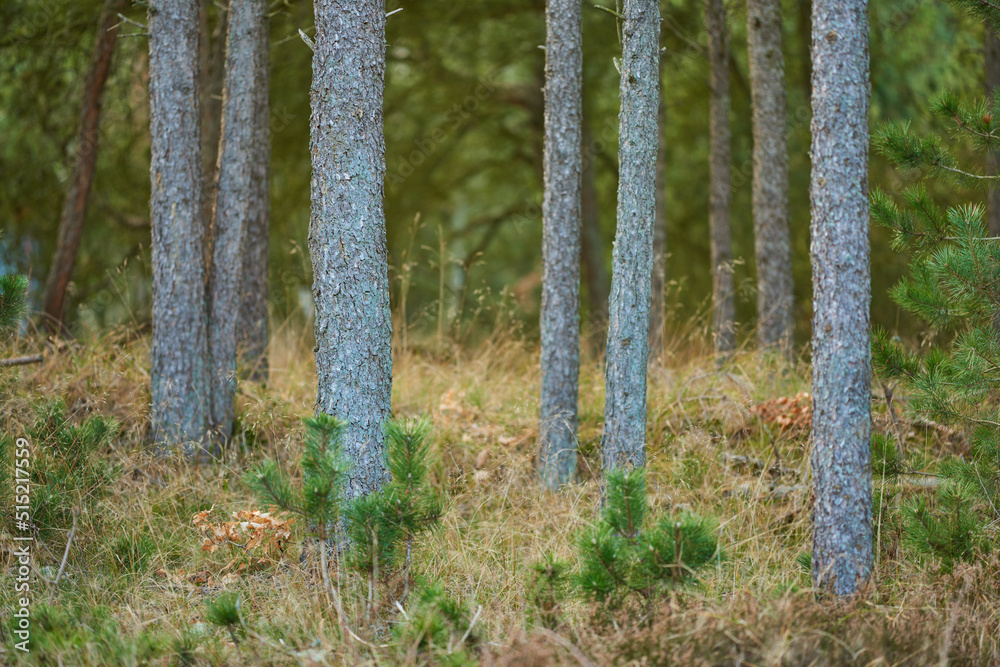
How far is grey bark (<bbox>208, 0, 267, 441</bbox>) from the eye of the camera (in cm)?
529

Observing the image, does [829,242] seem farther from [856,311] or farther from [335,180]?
[335,180]

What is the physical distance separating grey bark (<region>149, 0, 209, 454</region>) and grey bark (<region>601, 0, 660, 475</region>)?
279 centimetres

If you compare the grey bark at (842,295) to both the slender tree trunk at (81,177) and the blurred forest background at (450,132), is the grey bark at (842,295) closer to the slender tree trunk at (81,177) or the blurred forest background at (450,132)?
the blurred forest background at (450,132)

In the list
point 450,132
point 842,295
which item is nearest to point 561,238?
point 842,295

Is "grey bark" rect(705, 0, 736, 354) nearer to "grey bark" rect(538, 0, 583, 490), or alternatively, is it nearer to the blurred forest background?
the blurred forest background

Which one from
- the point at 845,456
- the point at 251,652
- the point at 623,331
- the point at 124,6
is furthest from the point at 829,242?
the point at 124,6

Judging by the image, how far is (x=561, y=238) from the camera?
198 inches

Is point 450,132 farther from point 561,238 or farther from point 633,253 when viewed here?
point 633,253

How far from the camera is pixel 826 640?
2850 mm

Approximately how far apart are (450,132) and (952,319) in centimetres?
836

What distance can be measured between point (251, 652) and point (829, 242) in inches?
118

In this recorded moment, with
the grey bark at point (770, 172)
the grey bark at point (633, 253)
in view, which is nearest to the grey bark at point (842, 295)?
the grey bark at point (633, 253)

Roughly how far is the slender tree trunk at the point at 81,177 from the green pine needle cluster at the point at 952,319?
631 cm

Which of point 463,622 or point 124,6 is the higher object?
point 124,6
